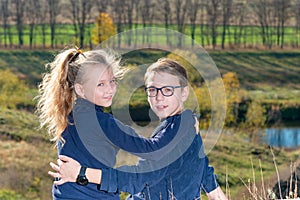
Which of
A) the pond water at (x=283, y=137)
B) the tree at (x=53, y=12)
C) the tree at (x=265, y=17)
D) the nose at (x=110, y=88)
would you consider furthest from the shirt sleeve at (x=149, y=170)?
the tree at (x=265, y=17)

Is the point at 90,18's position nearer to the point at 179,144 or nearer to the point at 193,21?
the point at 193,21

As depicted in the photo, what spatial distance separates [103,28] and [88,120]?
4021 centimetres

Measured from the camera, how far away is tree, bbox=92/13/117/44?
41.6 meters

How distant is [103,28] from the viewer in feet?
139

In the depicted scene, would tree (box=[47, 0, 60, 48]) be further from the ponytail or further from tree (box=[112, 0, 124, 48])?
the ponytail

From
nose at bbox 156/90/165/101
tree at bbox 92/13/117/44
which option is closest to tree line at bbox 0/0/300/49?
tree at bbox 92/13/117/44

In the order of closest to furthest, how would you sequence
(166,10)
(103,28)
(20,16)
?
1. (103,28)
2. (20,16)
3. (166,10)

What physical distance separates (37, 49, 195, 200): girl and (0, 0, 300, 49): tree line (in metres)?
39.0

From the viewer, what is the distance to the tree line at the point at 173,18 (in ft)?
143

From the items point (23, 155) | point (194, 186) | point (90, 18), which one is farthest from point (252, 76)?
point (194, 186)

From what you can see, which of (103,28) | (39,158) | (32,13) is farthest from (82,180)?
(32,13)

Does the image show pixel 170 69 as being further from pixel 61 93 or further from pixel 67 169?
pixel 67 169

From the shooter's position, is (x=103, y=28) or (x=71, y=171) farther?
(x=103, y=28)

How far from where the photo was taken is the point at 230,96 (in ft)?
110
